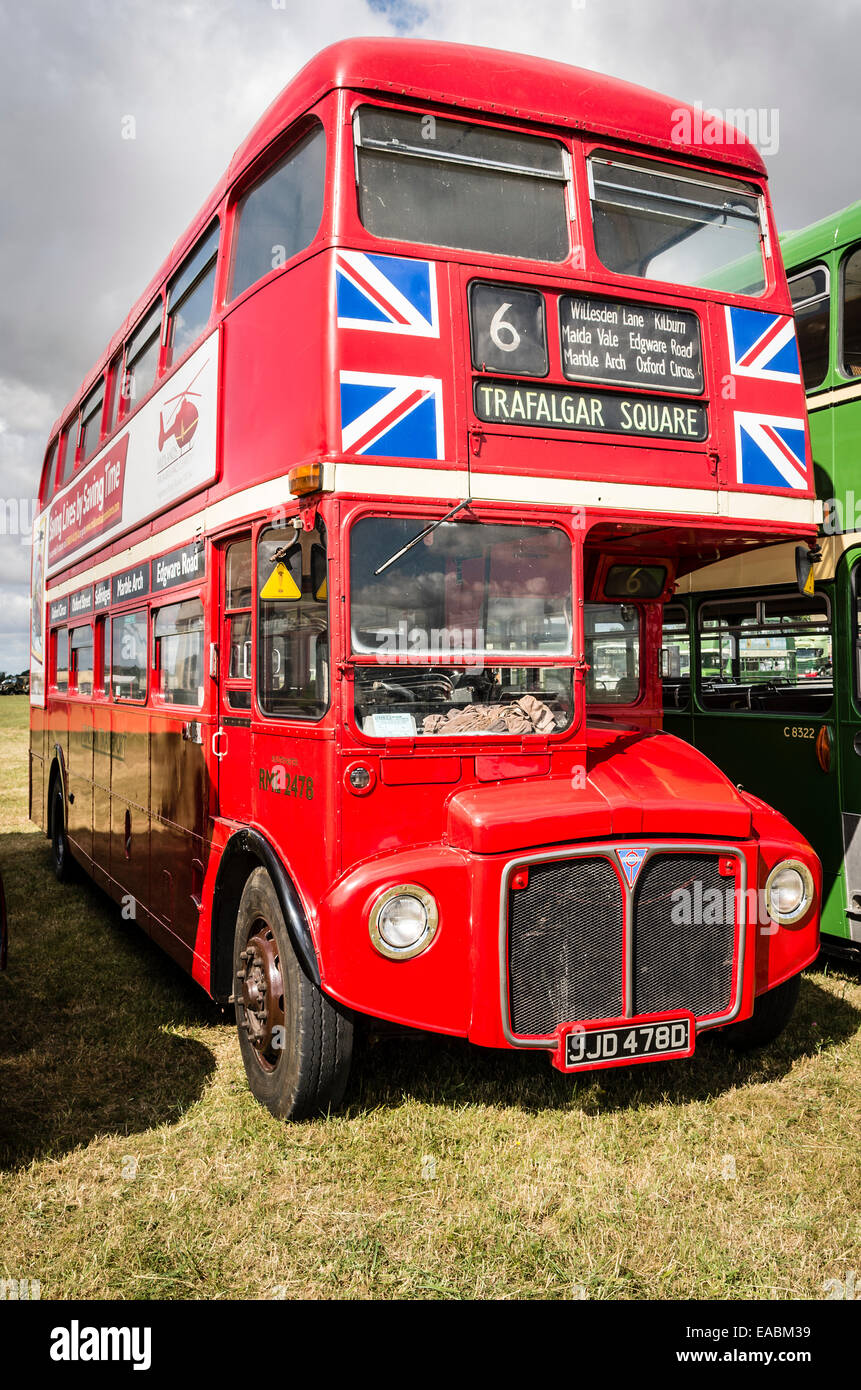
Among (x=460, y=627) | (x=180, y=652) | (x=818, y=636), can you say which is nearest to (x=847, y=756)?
(x=818, y=636)

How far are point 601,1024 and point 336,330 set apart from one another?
286 centimetres

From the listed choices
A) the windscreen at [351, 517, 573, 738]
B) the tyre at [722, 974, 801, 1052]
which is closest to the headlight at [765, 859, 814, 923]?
the tyre at [722, 974, 801, 1052]

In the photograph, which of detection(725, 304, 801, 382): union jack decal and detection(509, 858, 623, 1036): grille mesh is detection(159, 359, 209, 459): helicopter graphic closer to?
detection(725, 304, 801, 382): union jack decal

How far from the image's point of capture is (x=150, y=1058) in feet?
16.5

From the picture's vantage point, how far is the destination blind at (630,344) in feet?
14.5

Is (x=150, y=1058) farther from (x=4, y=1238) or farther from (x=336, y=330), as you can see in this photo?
(x=336, y=330)

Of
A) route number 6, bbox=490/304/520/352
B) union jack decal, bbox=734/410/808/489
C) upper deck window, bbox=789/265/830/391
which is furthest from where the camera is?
upper deck window, bbox=789/265/830/391

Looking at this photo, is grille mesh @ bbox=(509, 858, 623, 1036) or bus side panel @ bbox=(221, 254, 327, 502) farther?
bus side panel @ bbox=(221, 254, 327, 502)

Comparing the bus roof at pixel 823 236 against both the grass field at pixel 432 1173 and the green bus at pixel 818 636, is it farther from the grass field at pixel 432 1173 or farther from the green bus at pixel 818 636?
the grass field at pixel 432 1173

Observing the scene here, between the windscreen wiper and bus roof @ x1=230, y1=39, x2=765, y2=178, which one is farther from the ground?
bus roof @ x1=230, y1=39, x2=765, y2=178

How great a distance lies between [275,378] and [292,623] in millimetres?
1086

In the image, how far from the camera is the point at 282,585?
4.18m

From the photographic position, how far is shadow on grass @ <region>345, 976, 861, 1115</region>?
14.4 feet
